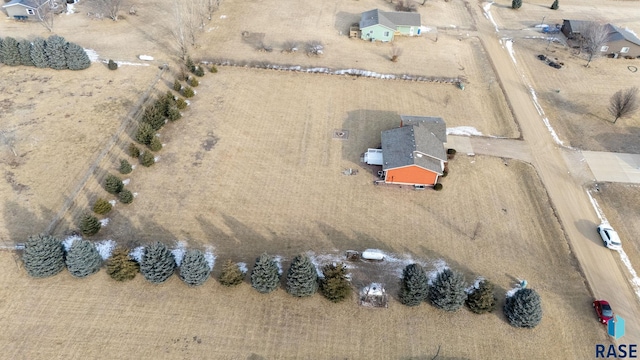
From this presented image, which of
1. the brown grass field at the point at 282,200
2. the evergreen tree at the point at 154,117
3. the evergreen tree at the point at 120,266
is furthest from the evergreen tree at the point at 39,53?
the evergreen tree at the point at 120,266

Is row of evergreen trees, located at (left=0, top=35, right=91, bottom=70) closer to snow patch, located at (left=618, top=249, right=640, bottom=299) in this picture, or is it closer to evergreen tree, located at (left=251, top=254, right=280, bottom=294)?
evergreen tree, located at (left=251, top=254, right=280, bottom=294)

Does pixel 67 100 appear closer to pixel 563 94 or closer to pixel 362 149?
pixel 362 149

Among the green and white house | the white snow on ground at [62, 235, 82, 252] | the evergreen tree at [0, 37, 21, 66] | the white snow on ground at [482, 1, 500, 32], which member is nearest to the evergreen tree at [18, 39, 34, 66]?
the evergreen tree at [0, 37, 21, 66]

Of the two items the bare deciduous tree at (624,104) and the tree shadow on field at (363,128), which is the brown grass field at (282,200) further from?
the bare deciduous tree at (624,104)

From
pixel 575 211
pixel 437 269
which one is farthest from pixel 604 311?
pixel 437 269

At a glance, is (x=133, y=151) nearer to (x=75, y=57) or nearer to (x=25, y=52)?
(x=75, y=57)
